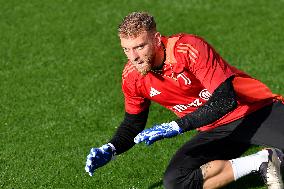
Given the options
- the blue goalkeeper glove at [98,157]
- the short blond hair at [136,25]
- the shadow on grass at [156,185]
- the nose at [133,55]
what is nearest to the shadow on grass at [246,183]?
the shadow on grass at [156,185]

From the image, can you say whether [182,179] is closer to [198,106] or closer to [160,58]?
[198,106]

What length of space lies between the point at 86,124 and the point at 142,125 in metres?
2.32

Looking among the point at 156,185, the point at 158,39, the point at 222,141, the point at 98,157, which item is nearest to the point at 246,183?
the point at 222,141

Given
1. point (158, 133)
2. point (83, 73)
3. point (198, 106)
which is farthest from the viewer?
point (83, 73)

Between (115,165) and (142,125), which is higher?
(142,125)

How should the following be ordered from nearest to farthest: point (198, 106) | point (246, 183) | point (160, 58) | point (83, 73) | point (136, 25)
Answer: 1. point (136, 25)
2. point (160, 58)
3. point (198, 106)
4. point (246, 183)
5. point (83, 73)

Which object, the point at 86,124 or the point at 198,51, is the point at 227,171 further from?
the point at 86,124

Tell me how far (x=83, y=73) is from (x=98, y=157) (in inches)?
→ 186

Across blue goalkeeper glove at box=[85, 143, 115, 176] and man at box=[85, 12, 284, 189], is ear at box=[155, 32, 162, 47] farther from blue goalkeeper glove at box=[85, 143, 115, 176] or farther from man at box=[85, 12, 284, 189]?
blue goalkeeper glove at box=[85, 143, 115, 176]

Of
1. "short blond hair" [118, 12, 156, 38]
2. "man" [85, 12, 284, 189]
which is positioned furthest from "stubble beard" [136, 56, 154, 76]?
"short blond hair" [118, 12, 156, 38]

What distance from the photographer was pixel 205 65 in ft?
19.7

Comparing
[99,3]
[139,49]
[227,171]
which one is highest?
[139,49]

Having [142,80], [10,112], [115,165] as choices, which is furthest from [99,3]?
[142,80]

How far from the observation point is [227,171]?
21.9 ft
